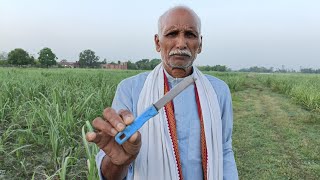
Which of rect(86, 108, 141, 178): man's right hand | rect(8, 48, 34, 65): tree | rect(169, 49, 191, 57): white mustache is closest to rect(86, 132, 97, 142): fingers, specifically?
rect(86, 108, 141, 178): man's right hand

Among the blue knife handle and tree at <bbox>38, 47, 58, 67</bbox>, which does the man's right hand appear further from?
tree at <bbox>38, 47, 58, 67</bbox>

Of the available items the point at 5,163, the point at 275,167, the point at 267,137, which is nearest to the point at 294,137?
the point at 267,137

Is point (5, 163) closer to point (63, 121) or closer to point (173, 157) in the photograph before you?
point (63, 121)

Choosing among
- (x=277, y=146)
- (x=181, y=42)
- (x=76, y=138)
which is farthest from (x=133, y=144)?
(x=277, y=146)

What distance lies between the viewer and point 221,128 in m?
1.35

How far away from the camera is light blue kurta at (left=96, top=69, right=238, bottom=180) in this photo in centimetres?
131

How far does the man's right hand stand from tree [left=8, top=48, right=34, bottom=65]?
60902mm

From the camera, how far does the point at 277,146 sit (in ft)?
16.7

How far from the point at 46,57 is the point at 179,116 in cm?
6269

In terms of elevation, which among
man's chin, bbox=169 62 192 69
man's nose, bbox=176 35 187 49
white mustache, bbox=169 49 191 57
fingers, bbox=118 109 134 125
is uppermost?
man's nose, bbox=176 35 187 49

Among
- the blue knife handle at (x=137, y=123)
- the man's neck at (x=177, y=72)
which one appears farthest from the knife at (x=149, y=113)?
the man's neck at (x=177, y=72)

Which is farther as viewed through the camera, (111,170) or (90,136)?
(111,170)

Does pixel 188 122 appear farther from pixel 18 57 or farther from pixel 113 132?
pixel 18 57

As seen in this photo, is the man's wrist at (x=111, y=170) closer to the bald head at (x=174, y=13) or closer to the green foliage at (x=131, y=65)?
the bald head at (x=174, y=13)
